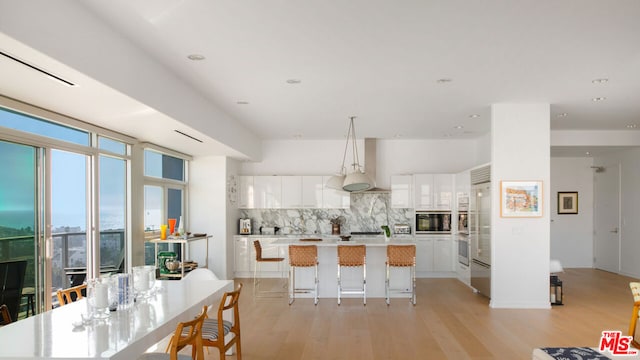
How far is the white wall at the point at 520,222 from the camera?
6574mm

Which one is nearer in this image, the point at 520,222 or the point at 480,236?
the point at 520,222

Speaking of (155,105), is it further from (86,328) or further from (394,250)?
(394,250)

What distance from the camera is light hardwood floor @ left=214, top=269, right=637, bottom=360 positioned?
4719mm

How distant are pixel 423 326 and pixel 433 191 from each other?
14.3 ft

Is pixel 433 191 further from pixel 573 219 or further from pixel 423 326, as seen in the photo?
pixel 423 326

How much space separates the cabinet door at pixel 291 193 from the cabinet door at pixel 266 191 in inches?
4.3

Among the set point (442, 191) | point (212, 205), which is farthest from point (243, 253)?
point (442, 191)

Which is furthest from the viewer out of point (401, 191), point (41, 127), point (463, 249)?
point (401, 191)

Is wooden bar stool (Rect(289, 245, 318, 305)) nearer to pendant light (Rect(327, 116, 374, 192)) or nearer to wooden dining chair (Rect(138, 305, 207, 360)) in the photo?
pendant light (Rect(327, 116, 374, 192))

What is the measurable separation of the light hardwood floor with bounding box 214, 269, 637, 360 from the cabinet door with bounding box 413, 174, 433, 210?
2.25 m

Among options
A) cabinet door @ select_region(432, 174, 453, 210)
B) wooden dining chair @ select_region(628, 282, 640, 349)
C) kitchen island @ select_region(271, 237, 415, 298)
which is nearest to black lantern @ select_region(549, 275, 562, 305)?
kitchen island @ select_region(271, 237, 415, 298)

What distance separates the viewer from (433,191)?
958 cm

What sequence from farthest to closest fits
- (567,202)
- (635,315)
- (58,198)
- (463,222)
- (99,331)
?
(567,202) → (463,222) → (58,198) → (635,315) → (99,331)

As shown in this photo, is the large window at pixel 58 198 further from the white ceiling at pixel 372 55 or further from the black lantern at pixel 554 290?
the black lantern at pixel 554 290
